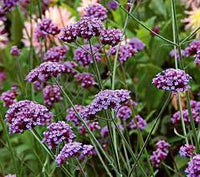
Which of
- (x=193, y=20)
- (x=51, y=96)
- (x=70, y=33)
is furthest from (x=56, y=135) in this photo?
(x=193, y=20)

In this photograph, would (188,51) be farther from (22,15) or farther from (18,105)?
(22,15)

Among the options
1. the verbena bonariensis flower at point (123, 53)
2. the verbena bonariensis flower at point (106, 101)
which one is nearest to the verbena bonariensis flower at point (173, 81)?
the verbena bonariensis flower at point (106, 101)

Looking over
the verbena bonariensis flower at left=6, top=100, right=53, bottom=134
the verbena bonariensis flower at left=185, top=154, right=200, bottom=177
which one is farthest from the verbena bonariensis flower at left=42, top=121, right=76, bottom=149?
the verbena bonariensis flower at left=185, top=154, right=200, bottom=177

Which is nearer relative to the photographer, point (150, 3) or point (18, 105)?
point (18, 105)

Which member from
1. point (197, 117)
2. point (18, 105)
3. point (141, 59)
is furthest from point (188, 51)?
point (141, 59)

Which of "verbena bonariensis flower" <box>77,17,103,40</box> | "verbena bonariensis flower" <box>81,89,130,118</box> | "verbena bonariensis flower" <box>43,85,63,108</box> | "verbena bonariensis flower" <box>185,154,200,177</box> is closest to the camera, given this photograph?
"verbena bonariensis flower" <box>185,154,200,177</box>

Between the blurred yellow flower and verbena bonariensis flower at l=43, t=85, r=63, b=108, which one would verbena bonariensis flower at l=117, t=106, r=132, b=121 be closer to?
verbena bonariensis flower at l=43, t=85, r=63, b=108
